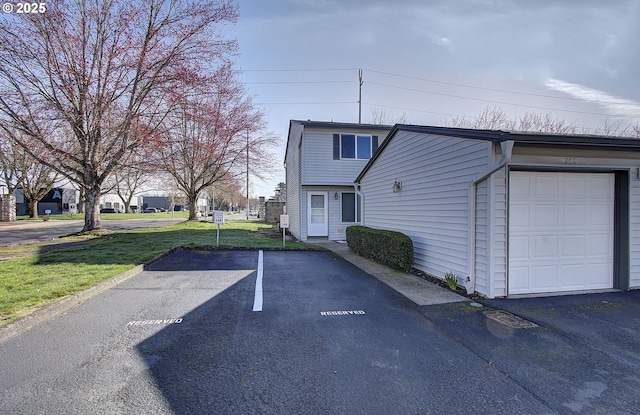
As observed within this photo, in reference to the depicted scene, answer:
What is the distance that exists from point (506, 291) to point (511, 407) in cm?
358

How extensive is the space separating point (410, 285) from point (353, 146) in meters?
9.48

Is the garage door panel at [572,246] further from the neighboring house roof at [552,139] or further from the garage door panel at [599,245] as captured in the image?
the neighboring house roof at [552,139]

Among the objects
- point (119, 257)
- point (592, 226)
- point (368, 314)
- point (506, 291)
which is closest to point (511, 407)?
point (368, 314)

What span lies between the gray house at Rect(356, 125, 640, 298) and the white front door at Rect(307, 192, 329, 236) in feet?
27.9

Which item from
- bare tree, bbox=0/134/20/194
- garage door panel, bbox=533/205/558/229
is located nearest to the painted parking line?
garage door panel, bbox=533/205/558/229

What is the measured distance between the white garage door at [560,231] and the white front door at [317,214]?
9879 millimetres

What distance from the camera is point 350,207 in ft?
50.3

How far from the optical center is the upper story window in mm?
14867

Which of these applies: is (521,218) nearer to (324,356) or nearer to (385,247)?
(385,247)

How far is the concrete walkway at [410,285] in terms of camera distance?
18.8 feet

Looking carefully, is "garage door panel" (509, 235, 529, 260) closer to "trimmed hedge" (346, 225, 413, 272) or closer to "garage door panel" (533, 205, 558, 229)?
"garage door panel" (533, 205, 558, 229)

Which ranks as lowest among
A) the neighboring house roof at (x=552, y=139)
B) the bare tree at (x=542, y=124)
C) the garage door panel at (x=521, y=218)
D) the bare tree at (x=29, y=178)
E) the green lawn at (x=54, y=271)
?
the green lawn at (x=54, y=271)

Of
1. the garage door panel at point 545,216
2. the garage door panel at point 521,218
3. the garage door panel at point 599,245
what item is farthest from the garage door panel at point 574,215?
the garage door panel at point 521,218

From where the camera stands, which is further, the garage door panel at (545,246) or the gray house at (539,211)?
the garage door panel at (545,246)
